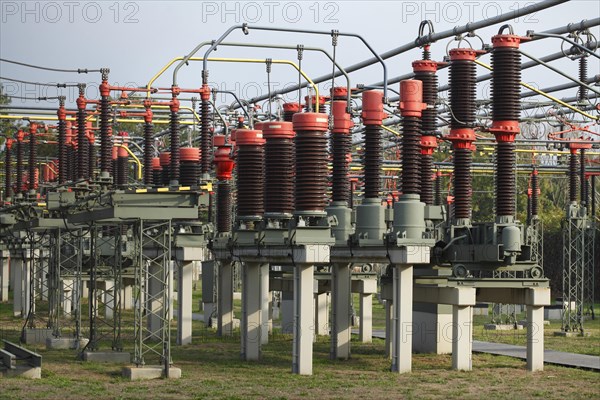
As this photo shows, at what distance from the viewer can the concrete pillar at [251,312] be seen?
1125 inches

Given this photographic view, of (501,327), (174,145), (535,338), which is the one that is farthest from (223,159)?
(501,327)

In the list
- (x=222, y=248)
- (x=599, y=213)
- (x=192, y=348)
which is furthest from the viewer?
(x=599, y=213)

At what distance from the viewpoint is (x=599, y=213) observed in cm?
6988

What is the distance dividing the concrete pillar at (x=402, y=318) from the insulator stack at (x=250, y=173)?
5.45 m

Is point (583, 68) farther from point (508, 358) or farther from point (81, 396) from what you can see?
point (81, 396)

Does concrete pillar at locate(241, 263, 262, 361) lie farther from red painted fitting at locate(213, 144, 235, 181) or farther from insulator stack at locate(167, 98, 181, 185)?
red painted fitting at locate(213, 144, 235, 181)

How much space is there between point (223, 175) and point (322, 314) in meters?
5.92

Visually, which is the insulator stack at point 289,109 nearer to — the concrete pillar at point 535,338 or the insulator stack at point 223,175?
the insulator stack at point 223,175

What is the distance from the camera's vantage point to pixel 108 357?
28281mm

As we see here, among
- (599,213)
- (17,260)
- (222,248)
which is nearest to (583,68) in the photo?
(222,248)

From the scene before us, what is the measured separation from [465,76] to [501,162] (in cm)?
205

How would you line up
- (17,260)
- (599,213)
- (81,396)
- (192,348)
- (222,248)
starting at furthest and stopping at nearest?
(599,213) → (17,260) → (222,248) → (192,348) → (81,396)

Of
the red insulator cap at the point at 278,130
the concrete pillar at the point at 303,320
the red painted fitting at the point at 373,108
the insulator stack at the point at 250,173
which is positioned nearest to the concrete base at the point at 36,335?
the insulator stack at the point at 250,173

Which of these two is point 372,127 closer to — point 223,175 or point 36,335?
point 223,175
